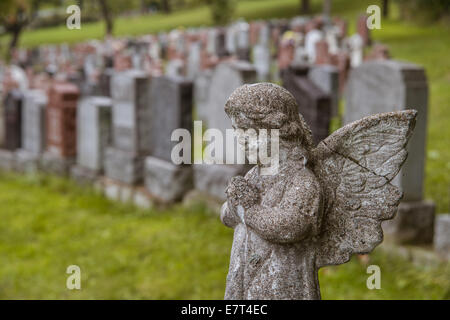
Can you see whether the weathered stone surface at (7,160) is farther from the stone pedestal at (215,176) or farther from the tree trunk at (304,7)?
the tree trunk at (304,7)

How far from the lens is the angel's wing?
2.67 metres

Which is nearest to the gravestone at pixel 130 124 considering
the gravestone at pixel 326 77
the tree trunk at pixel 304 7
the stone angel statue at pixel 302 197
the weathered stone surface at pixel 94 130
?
the weathered stone surface at pixel 94 130

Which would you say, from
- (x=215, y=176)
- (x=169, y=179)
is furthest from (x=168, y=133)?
(x=215, y=176)

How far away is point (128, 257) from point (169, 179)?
59.2 inches

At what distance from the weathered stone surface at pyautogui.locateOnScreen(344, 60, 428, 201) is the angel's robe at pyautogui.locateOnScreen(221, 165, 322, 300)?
3.17 meters

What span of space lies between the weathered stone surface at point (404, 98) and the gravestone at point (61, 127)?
15.3ft

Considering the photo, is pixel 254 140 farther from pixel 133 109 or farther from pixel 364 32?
pixel 364 32

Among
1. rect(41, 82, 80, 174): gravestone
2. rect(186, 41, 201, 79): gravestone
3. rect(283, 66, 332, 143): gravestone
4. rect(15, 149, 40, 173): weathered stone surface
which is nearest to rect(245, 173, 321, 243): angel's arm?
rect(283, 66, 332, 143): gravestone

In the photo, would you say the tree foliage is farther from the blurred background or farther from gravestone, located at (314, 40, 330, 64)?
the blurred background

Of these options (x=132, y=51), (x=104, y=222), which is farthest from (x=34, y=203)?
(x=132, y=51)

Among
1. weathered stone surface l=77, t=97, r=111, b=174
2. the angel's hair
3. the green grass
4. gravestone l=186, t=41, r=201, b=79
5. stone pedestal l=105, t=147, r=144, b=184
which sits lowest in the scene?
the green grass

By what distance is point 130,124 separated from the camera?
8.10 m

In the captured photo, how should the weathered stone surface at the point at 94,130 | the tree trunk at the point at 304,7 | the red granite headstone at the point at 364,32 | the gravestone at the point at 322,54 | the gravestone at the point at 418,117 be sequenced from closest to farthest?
the gravestone at the point at 418,117
the weathered stone surface at the point at 94,130
the gravestone at the point at 322,54
the red granite headstone at the point at 364,32
the tree trunk at the point at 304,7

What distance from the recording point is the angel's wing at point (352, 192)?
2668 millimetres
